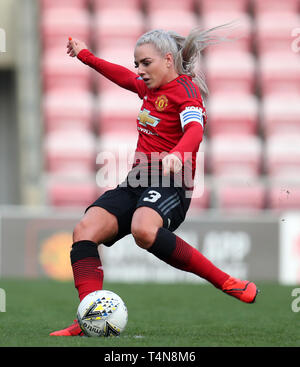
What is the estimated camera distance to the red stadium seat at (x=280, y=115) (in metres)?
10.8

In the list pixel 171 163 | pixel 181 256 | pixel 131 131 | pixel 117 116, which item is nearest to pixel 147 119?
pixel 171 163

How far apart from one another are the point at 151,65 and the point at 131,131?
6.71 m

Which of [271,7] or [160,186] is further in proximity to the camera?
[271,7]

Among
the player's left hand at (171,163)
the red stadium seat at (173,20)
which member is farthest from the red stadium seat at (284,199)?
the player's left hand at (171,163)

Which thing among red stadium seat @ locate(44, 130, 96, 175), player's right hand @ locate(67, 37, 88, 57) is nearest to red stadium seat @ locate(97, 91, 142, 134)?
red stadium seat @ locate(44, 130, 96, 175)

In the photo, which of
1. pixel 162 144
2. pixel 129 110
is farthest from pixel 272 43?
pixel 162 144

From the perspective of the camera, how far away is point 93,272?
3.81 meters

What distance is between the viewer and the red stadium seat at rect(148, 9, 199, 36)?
11.3m

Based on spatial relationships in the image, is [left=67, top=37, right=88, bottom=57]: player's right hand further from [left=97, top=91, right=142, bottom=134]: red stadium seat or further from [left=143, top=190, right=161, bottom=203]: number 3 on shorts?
[left=97, top=91, right=142, bottom=134]: red stadium seat

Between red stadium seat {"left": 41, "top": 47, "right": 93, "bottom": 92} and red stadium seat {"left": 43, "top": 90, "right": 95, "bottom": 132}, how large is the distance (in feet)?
0.75

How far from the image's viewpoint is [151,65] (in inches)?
154

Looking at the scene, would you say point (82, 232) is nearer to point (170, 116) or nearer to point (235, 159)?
point (170, 116)

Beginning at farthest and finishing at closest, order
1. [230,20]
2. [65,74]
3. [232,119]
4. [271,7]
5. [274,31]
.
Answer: [271,7]
[274,31]
[230,20]
[65,74]
[232,119]

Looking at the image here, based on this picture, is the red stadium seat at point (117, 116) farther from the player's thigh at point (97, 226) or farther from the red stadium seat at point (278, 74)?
the player's thigh at point (97, 226)
